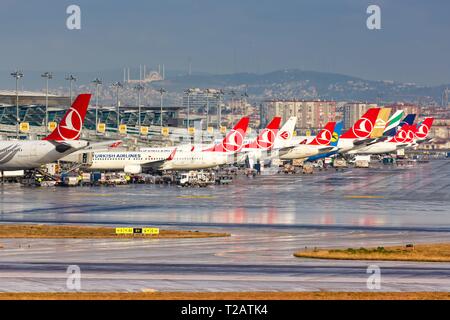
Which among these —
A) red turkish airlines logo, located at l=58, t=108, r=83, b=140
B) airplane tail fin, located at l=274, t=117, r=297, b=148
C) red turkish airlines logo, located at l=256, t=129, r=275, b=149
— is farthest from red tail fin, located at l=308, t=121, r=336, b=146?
red turkish airlines logo, located at l=58, t=108, r=83, b=140

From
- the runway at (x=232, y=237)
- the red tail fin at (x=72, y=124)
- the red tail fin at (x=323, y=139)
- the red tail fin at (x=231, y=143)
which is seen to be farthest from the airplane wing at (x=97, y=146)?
the red tail fin at (x=323, y=139)

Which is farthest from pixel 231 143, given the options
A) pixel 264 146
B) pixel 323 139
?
pixel 323 139

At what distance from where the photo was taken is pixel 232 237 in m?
71.0

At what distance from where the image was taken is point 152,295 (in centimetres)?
4594

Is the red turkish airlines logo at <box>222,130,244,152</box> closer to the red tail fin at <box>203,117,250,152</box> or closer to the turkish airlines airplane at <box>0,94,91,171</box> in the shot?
the red tail fin at <box>203,117,250,152</box>

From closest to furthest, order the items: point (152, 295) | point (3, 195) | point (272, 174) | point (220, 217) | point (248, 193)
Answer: point (152, 295) < point (220, 217) < point (3, 195) < point (248, 193) < point (272, 174)

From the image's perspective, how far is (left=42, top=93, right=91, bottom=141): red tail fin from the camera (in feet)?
401

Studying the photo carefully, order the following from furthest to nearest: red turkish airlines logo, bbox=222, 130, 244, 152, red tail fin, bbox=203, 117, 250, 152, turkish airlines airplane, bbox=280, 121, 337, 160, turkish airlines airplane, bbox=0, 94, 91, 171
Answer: turkish airlines airplane, bbox=280, 121, 337, 160
red turkish airlines logo, bbox=222, 130, 244, 152
red tail fin, bbox=203, 117, 250, 152
turkish airlines airplane, bbox=0, 94, 91, 171

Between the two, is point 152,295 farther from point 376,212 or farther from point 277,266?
point 376,212

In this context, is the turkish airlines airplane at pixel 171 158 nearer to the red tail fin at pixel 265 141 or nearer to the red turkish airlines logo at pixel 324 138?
the red tail fin at pixel 265 141

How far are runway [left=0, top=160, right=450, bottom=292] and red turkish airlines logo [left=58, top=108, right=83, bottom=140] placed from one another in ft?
21.6

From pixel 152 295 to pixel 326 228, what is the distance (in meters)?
33.8

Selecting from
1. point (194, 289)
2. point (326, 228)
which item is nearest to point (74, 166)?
point (326, 228)

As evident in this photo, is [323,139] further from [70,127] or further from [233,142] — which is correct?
[70,127]
